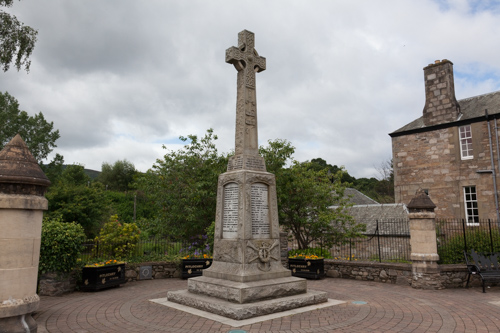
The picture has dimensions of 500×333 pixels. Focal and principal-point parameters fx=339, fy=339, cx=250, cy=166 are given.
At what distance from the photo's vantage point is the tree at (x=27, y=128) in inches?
1256

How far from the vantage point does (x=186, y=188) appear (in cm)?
1386

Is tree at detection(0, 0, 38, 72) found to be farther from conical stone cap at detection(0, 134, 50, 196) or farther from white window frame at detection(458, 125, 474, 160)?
white window frame at detection(458, 125, 474, 160)

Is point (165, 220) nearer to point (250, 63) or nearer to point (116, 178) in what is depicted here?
point (250, 63)

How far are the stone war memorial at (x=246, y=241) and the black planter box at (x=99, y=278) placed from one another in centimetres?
254

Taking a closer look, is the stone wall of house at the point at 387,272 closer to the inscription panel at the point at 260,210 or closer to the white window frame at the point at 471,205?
the inscription panel at the point at 260,210

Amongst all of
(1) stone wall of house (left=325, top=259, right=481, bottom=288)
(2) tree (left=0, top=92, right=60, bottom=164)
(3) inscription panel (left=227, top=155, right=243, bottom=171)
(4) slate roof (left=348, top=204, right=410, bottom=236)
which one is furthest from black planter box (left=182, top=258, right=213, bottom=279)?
(2) tree (left=0, top=92, right=60, bottom=164)

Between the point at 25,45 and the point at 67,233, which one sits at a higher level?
the point at 25,45

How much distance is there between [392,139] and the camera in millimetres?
20766

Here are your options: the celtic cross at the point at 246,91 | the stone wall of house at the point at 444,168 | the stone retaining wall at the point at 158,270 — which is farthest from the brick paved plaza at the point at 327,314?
the stone wall of house at the point at 444,168

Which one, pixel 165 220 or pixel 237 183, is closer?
pixel 237 183

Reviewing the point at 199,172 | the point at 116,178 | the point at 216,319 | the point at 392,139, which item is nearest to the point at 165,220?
the point at 199,172

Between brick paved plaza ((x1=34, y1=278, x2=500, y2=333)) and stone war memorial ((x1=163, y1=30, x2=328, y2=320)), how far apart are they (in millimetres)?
457

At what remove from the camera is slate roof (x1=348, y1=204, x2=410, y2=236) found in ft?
55.9

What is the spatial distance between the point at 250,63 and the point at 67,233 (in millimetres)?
6040
